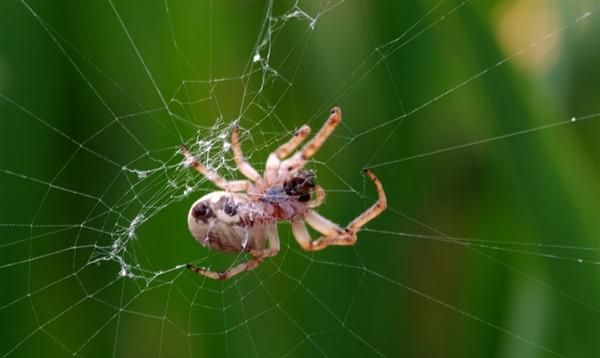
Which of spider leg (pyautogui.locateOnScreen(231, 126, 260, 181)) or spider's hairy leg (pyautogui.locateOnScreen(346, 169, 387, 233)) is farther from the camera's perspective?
spider leg (pyautogui.locateOnScreen(231, 126, 260, 181))

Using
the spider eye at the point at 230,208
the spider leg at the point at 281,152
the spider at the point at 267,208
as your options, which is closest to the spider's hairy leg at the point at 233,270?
the spider at the point at 267,208

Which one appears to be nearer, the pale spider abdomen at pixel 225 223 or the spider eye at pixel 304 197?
the pale spider abdomen at pixel 225 223

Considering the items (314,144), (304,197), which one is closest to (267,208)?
(304,197)

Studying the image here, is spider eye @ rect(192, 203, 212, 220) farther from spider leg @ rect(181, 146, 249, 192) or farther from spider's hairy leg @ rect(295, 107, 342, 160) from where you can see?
spider's hairy leg @ rect(295, 107, 342, 160)

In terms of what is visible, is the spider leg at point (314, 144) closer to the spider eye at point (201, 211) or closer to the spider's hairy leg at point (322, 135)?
the spider's hairy leg at point (322, 135)

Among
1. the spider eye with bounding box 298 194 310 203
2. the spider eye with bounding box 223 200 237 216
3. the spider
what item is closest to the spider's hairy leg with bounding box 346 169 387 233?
the spider

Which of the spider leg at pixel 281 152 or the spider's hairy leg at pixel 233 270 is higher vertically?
the spider leg at pixel 281 152

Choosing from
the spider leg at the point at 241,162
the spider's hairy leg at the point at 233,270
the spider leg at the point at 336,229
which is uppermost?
the spider leg at the point at 241,162

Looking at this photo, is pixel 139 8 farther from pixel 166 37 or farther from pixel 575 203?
pixel 575 203
